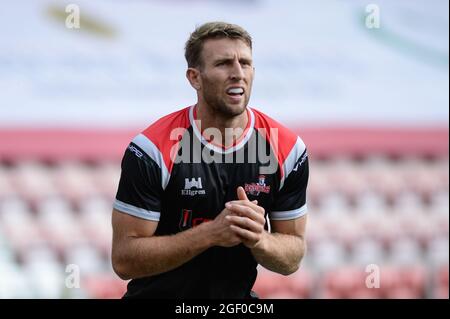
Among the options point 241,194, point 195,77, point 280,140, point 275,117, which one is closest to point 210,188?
point 241,194

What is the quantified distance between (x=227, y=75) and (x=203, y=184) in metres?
0.54

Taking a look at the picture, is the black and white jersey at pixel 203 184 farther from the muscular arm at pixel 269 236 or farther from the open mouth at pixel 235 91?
the open mouth at pixel 235 91

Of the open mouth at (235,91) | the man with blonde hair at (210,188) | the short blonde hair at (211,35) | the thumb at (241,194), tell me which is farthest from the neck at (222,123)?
the thumb at (241,194)

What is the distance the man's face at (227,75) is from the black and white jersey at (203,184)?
0.21 m

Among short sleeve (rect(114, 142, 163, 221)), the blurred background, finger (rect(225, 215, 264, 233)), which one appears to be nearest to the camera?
finger (rect(225, 215, 264, 233))

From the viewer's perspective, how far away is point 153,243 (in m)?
4.27

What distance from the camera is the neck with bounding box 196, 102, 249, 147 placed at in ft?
14.5

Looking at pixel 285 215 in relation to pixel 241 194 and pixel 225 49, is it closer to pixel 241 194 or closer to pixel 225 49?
pixel 241 194

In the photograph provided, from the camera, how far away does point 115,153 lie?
966 centimetres

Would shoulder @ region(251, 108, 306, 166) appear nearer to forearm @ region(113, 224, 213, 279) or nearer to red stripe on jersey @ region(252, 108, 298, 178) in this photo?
red stripe on jersey @ region(252, 108, 298, 178)

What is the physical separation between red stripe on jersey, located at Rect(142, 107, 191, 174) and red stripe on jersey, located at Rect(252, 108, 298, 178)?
14.9 inches

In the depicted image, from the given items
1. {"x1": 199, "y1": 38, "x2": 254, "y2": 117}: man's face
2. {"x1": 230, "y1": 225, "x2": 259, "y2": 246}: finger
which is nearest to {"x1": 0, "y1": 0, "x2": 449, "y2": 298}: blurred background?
{"x1": 199, "y1": 38, "x2": 254, "y2": 117}: man's face

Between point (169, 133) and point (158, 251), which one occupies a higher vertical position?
point (169, 133)
